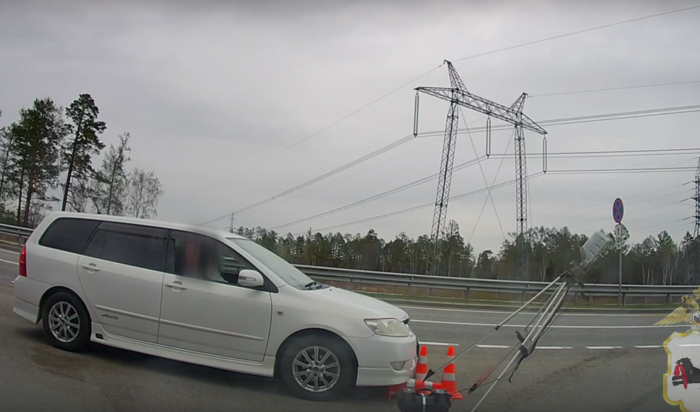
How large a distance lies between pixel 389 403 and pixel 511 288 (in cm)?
1353

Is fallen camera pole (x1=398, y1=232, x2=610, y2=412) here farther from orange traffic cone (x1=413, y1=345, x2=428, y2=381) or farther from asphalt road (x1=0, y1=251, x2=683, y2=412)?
asphalt road (x1=0, y1=251, x2=683, y2=412)

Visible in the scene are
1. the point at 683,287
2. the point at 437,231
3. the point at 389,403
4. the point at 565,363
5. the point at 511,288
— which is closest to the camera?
the point at 389,403

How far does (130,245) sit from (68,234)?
100cm

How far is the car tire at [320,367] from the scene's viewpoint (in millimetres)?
5027

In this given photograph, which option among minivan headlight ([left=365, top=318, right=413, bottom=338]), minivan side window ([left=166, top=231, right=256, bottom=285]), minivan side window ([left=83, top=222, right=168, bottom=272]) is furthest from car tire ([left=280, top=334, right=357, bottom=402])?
minivan side window ([left=83, top=222, right=168, bottom=272])

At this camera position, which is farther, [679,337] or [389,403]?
[679,337]

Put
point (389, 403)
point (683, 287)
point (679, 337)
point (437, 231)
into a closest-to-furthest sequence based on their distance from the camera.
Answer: point (389, 403) < point (679, 337) < point (683, 287) < point (437, 231)

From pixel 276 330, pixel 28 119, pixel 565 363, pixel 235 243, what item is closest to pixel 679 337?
pixel 565 363

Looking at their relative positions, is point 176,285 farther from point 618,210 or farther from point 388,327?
point 618,210

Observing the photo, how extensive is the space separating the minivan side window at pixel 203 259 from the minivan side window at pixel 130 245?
0.49ft

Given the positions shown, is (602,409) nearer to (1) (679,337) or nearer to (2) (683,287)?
(1) (679,337)

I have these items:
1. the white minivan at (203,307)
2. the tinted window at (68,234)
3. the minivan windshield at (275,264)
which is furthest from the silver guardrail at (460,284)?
the white minivan at (203,307)

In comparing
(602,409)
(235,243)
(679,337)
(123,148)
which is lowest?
(602,409)

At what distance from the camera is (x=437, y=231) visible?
19.0 metres
